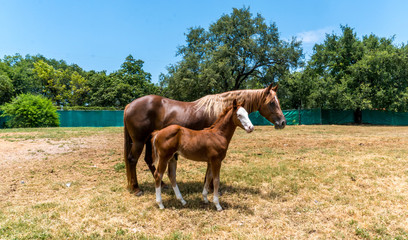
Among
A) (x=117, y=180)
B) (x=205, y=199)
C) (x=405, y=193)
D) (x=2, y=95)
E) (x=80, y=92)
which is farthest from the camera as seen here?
(x=80, y=92)

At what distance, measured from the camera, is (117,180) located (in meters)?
5.58

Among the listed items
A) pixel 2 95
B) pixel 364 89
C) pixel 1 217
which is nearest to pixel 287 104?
pixel 364 89

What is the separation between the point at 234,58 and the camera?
2402cm

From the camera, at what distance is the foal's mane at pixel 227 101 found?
468 cm

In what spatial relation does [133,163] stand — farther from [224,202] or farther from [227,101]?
[227,101]

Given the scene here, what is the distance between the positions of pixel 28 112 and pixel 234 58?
2067 cm

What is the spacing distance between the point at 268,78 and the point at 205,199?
77.3 feet

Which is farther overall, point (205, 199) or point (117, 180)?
point (117, 180)

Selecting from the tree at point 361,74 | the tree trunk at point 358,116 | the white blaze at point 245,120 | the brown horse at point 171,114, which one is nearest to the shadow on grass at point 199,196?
the brown horse at point 171,114

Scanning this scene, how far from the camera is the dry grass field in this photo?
3166mm

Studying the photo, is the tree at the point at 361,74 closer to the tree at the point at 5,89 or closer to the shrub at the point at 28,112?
the shrub at the point at 28,112

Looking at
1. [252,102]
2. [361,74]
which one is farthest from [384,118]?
[252,102]

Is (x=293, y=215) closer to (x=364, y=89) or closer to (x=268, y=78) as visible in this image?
(x=268, y=78)

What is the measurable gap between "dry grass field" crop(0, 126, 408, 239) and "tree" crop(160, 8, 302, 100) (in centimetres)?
1736
